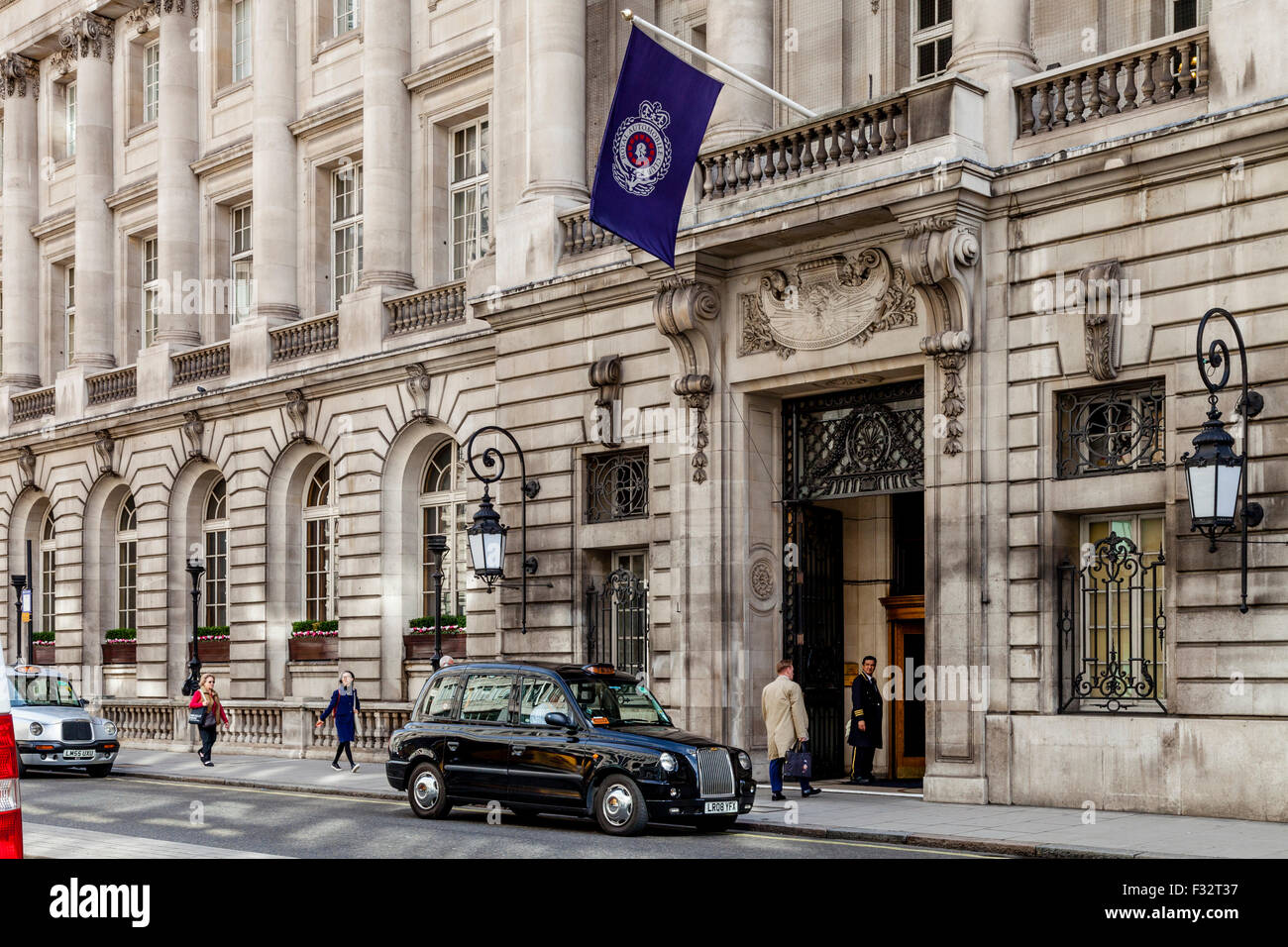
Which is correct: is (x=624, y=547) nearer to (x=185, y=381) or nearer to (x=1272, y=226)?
(x=1272, y=226)

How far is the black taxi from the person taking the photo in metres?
17.1

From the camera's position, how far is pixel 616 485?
2566cm

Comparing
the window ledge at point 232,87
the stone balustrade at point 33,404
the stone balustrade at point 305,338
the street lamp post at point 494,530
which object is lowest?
the street lamp post at point 494,530

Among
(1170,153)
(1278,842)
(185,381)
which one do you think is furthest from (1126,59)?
(185,381)

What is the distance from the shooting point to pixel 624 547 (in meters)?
25.6

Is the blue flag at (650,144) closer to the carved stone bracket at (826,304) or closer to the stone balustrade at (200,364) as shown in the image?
the carved stone bracket at (826,304)

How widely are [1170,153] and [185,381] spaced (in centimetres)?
2515

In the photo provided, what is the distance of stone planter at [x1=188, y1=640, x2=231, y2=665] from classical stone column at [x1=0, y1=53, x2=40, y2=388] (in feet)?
38.1

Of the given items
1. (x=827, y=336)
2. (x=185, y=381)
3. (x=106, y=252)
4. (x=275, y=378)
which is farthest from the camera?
(x=106, y=252)

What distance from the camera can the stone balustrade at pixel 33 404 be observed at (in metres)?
42.5

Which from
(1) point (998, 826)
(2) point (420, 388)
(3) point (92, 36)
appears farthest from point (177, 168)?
(1) point (998, 826)

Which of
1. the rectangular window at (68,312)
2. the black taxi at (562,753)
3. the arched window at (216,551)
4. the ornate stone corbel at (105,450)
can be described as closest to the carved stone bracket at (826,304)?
the black taxi at (562,753)

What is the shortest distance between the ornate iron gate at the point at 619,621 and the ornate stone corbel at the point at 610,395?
84.7 inches

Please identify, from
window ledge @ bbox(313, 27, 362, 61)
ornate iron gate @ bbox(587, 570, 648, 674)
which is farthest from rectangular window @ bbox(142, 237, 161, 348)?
ornate iron gate @ bbox(587, 570, 648, 674)
